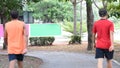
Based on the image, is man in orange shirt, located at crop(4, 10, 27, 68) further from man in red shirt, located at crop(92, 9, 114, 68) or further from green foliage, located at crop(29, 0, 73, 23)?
green foliage, located at crop(29, 0, 73, 23)

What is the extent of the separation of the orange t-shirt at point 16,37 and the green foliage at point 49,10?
26.0 meters

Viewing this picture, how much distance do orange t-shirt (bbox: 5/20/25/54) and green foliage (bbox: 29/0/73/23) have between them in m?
26.0

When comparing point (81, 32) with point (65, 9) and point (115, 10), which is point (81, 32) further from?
point (115, 10)

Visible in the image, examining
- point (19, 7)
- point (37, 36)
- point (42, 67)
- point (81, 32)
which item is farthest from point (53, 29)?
point (42, 67)

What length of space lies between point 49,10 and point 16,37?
26277mm

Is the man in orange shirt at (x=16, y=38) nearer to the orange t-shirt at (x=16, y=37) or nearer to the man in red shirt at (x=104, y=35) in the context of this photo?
the orange t-shirt at (x=16, y=37)

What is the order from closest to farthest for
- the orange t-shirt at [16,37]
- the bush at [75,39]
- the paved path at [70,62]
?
the orange t-shirt at [16,37] → the paved path at [70,62] → the bush at [75,39]

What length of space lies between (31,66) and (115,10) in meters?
6.99

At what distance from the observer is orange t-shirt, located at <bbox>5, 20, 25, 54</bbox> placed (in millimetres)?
8594

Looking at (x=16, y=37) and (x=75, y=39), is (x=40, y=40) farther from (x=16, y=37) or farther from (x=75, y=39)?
(x=16, y=37)

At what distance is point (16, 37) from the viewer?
8602 mm

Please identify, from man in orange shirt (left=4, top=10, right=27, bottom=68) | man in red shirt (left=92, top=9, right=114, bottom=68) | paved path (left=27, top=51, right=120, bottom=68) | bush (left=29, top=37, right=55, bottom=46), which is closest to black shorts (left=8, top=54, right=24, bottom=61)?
man in orange shirt (left=4, top=10, right=27, bottom=68)

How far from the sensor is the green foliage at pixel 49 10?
34875 millimetres

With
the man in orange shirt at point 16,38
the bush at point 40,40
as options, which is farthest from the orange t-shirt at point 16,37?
the bush at point 40,40
